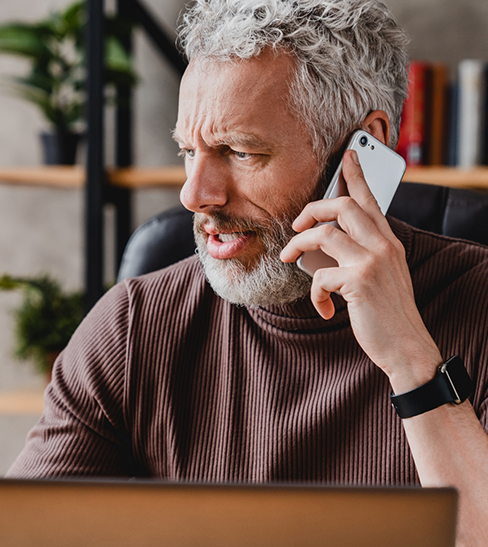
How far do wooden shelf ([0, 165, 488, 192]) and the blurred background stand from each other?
188mm

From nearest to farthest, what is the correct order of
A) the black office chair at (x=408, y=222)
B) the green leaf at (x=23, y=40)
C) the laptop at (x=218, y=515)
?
the laptop at (x=218, y=515)
the black office chair at (x=408, y=222)
the green leaf at (x=23, y=40)

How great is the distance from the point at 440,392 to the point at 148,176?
3.56ft

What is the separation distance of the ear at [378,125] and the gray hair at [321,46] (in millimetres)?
11

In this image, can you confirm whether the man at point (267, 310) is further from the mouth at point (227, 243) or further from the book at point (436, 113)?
the book at point (436, 113)

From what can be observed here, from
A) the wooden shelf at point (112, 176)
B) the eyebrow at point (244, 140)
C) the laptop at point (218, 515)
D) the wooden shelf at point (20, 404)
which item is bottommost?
the wooden shelf at point (20, 404)

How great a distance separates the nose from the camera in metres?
0.85

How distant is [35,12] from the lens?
1968 millimetres

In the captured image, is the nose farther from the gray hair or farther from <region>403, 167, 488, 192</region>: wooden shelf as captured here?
<region>403, 167, 488, 192</region>: wooden shelf

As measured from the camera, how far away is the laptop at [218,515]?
0.36 meters

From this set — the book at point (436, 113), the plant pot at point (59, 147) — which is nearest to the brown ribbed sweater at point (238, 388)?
the book at point (436, 113)

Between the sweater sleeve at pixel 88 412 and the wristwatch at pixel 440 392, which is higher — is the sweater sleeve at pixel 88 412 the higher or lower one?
the lower one

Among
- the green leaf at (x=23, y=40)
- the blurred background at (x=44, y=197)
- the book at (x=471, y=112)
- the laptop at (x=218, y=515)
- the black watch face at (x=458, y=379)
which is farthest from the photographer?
the blurred background at (x=44, y=197)

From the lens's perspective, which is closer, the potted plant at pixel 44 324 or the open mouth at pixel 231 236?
the open mouth at pixel 231 236

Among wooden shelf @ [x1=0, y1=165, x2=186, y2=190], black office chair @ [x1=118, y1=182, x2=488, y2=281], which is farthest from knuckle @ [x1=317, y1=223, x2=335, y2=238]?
wooden shelf @ [x1=0, y1=165, x2=186, y2=190]
